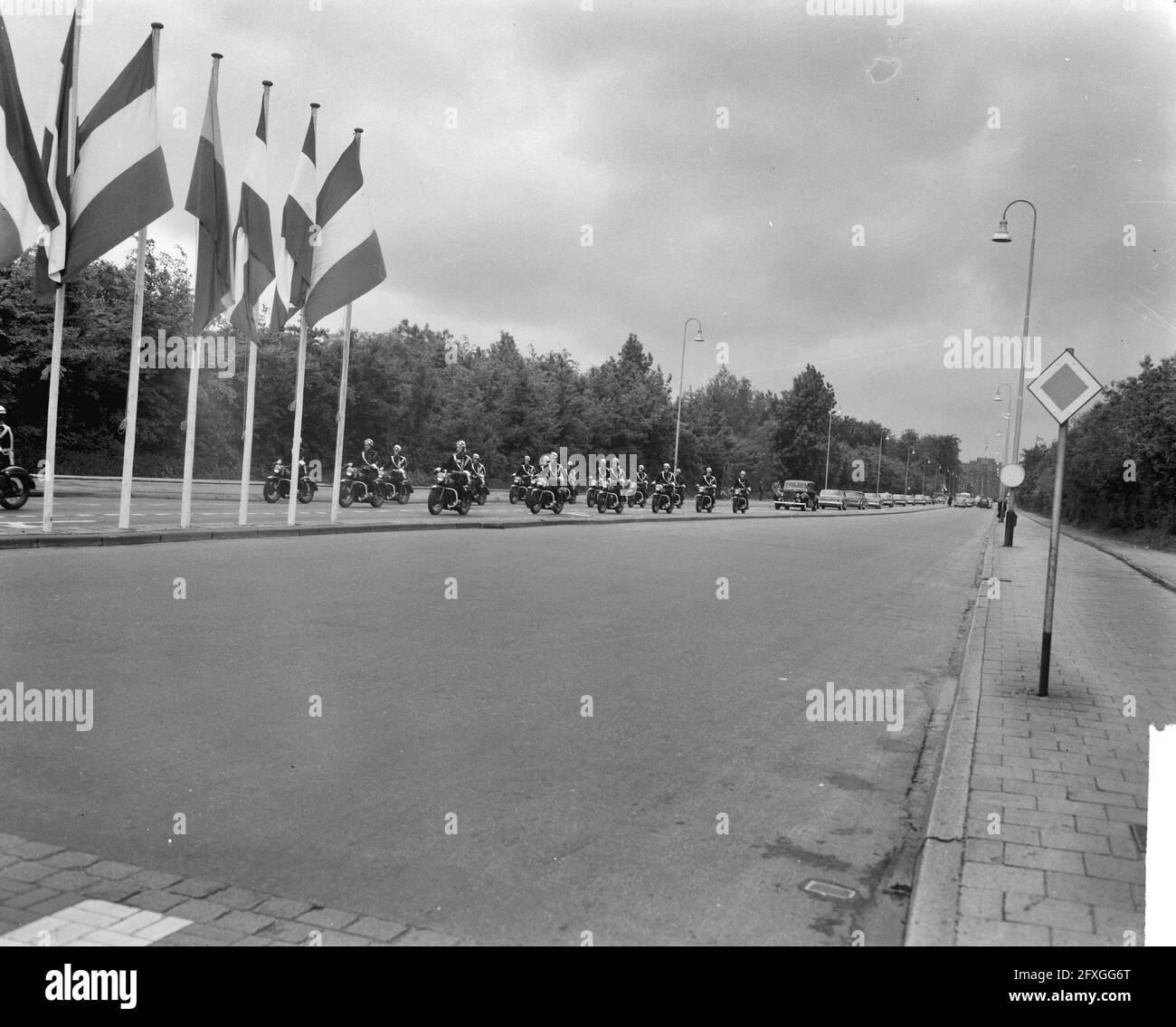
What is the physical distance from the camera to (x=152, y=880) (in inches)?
152

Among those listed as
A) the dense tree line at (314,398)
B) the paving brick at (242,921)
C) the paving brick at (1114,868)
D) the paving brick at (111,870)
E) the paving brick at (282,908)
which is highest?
the dense tree line at (314,398)

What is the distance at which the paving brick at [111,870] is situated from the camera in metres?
3.88

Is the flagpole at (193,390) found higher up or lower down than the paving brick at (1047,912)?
higher up

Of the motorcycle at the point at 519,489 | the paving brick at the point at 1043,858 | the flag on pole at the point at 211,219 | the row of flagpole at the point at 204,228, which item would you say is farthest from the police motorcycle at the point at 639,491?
the paving brick at the point at 1043,858

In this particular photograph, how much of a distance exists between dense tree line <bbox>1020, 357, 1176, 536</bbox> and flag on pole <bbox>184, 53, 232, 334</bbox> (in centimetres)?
2386

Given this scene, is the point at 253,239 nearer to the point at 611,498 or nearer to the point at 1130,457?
the point at 611,498

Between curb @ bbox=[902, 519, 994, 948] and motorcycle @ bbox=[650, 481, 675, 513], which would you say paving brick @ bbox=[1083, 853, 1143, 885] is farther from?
motorcycle @ bbox=[650, 481, 675, 513]

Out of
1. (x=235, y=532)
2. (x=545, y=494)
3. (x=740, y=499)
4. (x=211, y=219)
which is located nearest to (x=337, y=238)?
(x=211, y=219)

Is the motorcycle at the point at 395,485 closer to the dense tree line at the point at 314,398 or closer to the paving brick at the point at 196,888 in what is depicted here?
the dense tree line at the point at 314,398

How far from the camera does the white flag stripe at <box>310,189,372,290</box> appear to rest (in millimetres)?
19266

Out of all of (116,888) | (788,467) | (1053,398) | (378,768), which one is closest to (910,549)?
(1053,398)

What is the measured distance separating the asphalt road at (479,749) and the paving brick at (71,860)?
0.07 meters

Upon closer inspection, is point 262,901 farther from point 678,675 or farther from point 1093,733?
point 1093,733

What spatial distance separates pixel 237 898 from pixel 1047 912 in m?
2.98
